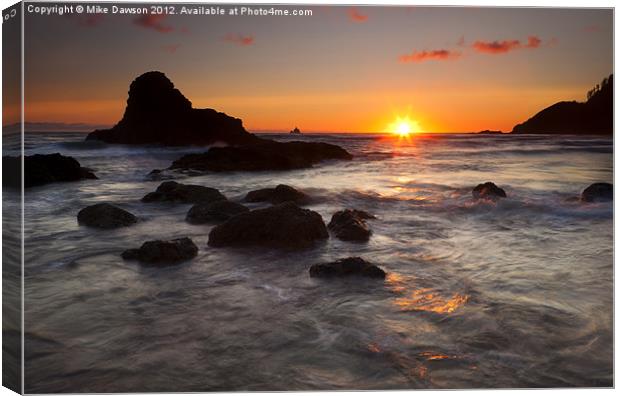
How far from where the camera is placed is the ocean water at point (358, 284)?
4.45 metres

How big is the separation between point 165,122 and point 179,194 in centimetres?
133

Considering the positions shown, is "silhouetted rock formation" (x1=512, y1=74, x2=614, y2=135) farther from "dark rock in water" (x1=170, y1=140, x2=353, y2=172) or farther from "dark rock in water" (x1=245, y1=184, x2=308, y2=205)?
"dark rock in water" (x1=245, y1=184, x2=308, y2=205)

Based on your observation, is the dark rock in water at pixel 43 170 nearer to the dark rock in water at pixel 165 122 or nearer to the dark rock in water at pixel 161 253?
the dark rock in water at pixel 165 122

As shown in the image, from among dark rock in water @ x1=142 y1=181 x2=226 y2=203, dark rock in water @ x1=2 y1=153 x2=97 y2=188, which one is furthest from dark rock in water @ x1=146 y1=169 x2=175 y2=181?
dark rock in water @ x1=2 y1=153 x2=97 y2=188

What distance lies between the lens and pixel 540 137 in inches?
257

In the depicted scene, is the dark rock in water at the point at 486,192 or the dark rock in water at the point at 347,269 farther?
the dark rock in water at the point at 486,192

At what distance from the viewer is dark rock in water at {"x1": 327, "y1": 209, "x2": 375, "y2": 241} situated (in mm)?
6589

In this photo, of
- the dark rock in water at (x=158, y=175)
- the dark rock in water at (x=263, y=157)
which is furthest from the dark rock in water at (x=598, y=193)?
the dark rock in water at (x=158, y=175)

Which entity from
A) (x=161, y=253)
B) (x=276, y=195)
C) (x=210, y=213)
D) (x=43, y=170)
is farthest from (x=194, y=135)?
(x=43, y=170)

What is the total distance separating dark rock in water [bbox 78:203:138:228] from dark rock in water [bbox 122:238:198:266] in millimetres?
523

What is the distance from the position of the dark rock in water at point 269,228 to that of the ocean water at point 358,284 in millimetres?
177

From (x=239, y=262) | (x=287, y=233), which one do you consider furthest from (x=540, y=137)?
(x=239, y=262)

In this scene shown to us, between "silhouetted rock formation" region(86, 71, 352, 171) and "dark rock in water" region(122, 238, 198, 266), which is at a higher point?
"silhouetted rock formation" region(86, 71, 352, 171)

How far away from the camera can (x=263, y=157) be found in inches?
277
